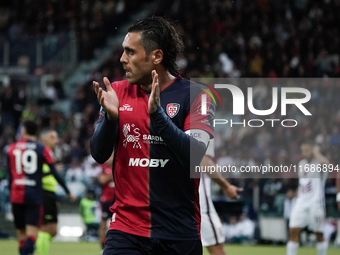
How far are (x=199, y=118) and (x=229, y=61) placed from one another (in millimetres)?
15471

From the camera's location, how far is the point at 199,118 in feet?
10.5

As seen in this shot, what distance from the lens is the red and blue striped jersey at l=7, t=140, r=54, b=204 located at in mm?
8047

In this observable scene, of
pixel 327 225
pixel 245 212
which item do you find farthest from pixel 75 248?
pixel 327 225

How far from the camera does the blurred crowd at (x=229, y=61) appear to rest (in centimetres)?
1309

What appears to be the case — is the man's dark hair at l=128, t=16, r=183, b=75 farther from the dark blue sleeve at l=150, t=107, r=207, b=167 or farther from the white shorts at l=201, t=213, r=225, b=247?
the white shorts at l=201, t=213, r=225, b=247

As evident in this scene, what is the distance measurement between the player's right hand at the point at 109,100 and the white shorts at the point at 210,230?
3.42 metres

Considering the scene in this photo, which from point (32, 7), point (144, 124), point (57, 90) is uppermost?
Result: point (32, 7)

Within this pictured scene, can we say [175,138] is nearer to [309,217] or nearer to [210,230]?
[210,230]

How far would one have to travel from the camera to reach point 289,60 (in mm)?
18047

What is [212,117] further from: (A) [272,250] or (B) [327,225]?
(B) [327,225]

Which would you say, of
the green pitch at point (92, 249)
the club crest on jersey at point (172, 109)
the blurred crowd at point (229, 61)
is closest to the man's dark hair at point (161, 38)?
the club crest on jersey at point (172, 109)

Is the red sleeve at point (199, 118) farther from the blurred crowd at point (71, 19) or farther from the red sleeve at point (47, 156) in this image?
the blurred crowd at point (71, 19)

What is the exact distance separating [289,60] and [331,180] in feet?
19.7

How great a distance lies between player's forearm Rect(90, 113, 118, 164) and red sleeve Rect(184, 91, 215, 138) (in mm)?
Answer: 406
